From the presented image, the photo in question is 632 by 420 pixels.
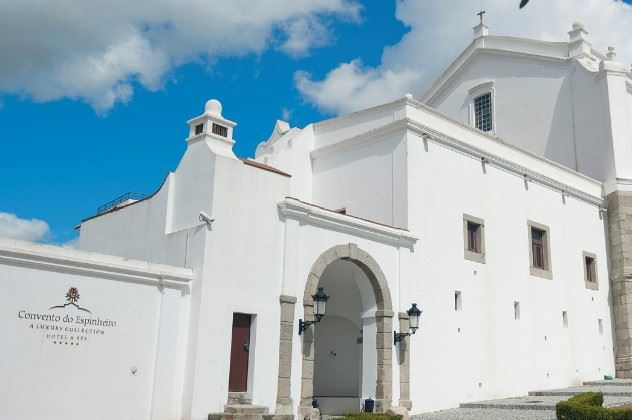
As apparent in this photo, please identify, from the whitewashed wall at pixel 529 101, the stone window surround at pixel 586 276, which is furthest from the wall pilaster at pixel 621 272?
the whitewashed wall at pixel 529 101

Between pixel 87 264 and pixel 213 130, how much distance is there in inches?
175

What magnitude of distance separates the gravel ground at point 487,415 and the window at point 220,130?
8178mm

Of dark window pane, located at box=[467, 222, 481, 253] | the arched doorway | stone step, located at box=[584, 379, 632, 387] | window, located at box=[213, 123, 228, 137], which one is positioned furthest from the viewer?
stone step, located at box=[584, 379, 632, 387]

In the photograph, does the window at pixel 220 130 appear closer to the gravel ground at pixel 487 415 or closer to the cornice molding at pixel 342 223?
the cornice molding at pixel 342 223

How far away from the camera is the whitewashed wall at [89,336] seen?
1156cm

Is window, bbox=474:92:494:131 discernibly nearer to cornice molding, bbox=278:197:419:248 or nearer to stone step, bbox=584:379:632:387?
stone step, bbox=584:379:632:387

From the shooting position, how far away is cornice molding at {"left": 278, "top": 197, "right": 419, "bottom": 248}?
15.5 meters

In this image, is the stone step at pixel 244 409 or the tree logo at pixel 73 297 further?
the stone step at pixel 244 409

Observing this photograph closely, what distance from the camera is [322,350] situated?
67.7ft

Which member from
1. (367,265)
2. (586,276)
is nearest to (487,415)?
(367,265)

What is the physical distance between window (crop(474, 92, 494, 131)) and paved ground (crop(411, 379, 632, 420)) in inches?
473

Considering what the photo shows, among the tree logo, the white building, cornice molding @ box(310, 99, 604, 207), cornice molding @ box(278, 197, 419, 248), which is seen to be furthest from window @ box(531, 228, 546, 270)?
the tree logo

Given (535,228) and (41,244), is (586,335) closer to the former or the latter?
(535,228)

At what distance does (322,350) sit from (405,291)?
4181 millimetres
